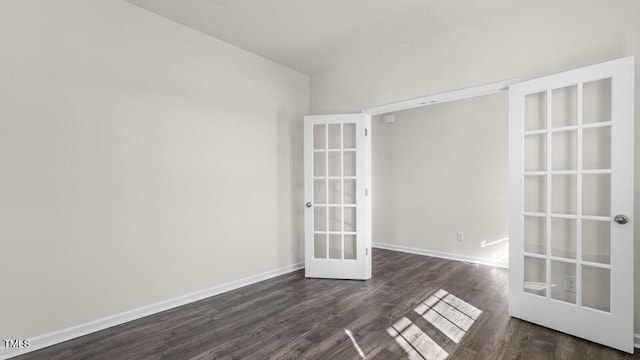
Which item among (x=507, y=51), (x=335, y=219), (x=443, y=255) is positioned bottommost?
(x=443, y=255)

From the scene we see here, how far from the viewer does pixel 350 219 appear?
12.9ft

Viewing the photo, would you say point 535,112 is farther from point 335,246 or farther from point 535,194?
point 335,246

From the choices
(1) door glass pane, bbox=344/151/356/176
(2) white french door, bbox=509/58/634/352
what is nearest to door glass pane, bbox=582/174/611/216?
(2) white french door, bbox=509/58/634/352

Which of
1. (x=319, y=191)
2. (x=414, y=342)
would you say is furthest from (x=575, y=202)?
(x=319, y=191)

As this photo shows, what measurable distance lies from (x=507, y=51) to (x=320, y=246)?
9.80ft

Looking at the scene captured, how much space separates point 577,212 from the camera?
2373 mm

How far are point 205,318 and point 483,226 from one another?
407 cm

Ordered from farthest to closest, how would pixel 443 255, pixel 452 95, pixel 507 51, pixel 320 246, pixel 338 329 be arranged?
pixel 443 255, pixel 320 246, pixel 452 95, pixel 507 51, pixel 338 329

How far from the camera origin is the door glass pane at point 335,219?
3979 mm

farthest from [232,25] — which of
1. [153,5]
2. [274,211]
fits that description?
[274,211]

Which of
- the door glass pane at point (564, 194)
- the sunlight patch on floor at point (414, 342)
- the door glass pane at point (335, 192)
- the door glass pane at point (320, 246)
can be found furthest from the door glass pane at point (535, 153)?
the door glass pane at point (320, 246)

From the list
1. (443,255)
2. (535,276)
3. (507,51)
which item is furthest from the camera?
(443,255)

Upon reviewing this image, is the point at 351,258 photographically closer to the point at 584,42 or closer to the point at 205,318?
the point at 205,318

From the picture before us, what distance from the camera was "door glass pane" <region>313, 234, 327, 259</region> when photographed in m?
4.01
